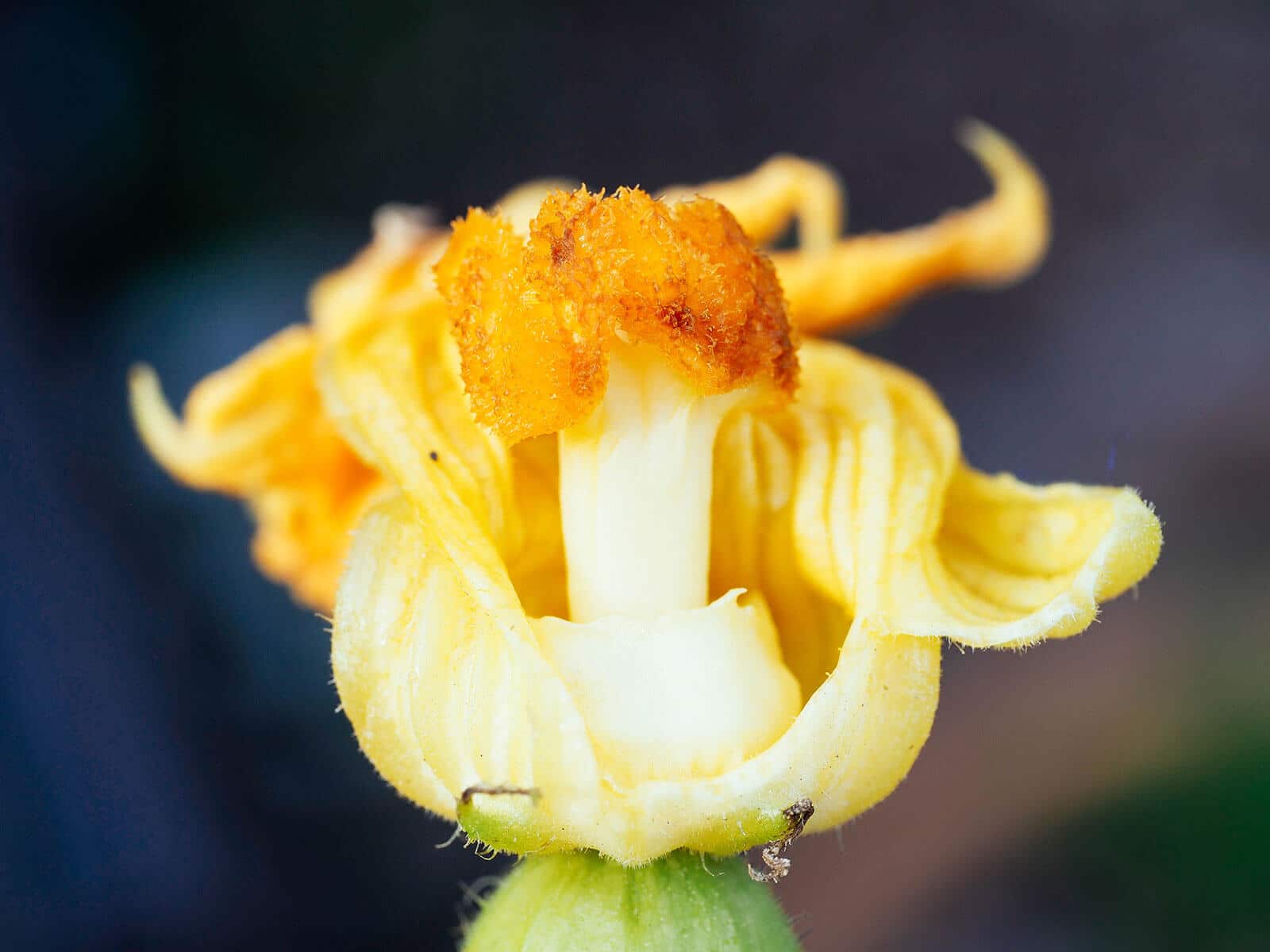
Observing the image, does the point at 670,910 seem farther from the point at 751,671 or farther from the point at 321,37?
the point at 321,37

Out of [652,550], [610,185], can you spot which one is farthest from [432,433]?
[610,185]

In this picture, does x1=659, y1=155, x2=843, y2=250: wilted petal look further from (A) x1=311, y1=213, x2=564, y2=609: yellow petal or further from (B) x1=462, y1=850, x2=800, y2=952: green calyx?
(B) x1=462, y1=850, x2=800, y2=952: green calyx

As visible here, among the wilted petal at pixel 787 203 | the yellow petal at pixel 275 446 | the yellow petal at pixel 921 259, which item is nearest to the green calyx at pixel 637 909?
the yellow petal at pixel 275 446

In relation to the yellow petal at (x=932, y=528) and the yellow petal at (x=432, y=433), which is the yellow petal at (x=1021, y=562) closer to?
the yellow petal at (x=932, y=528)

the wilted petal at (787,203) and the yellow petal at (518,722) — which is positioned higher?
the wilted petal at (787,203)

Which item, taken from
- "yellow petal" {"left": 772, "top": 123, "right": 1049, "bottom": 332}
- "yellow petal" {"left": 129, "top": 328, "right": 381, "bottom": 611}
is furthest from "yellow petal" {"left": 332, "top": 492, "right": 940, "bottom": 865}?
"yellow petal" {"left": 772, "top": 123, "right": 1049, "bottom": 332}

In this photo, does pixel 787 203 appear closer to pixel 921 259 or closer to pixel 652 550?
pixel 921 259
